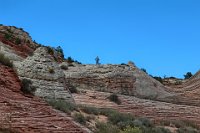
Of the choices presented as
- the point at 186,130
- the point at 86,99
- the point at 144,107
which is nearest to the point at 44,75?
the point at 86,99

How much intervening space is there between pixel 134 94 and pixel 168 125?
8.19 metres

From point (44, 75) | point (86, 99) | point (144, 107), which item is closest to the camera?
point (44, 75)

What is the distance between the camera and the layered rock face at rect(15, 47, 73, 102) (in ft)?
76.1

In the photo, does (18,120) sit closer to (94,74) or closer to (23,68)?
(23,68)

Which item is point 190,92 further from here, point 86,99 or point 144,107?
point 86,99

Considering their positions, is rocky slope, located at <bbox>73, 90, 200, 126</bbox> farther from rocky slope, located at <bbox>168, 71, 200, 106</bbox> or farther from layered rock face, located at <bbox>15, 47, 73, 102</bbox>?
layered rock face, located at <bbox>15, 47, 73, 102</bbox>

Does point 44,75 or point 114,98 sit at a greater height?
point 44,75

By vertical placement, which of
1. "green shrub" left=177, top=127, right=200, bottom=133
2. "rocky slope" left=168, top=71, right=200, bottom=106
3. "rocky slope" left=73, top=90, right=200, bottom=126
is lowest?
"green shrub" left=177, top=127, right=200, bottom=133

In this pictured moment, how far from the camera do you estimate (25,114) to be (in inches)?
584

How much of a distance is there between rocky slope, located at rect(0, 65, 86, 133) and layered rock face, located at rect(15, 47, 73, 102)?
212 inches

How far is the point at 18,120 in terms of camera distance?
1412 cm

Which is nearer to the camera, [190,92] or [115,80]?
[115,80]

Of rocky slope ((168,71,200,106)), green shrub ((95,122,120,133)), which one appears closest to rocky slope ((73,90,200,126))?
rocky slope ((168,71,200,106))

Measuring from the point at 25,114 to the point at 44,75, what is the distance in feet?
34.6
